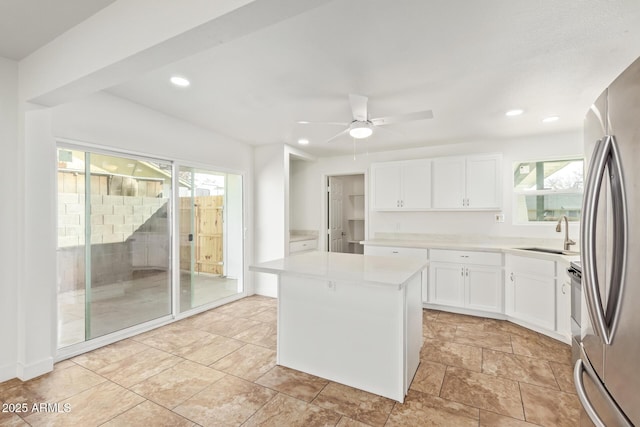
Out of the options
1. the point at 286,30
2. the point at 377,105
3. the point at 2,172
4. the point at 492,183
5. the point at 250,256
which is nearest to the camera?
the point at 286,30

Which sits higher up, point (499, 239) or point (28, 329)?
point (499, 239)

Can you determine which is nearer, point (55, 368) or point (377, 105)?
point (55, 368)

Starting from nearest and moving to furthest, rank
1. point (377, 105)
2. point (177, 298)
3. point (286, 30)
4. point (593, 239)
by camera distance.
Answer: point (593, 239) → point (286, 30) → point (377, 105) → point (177, 298)

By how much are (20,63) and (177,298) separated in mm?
2680

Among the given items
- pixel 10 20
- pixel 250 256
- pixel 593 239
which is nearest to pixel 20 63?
pixel 10 20

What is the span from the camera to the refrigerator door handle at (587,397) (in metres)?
0.94

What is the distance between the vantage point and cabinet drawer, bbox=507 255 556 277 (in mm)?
3270

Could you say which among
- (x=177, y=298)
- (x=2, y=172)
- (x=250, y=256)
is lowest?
(x=177, y=298)

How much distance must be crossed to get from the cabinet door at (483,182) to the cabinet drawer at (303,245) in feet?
8.73

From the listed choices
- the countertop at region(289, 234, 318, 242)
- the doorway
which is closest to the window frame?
the doorway

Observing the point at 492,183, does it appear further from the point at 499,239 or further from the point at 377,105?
the point at 377,105

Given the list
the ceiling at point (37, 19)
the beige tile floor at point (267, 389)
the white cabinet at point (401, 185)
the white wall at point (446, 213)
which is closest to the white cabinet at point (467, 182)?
the white cabinet at point (401, 185)

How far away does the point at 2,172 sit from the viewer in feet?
7.45

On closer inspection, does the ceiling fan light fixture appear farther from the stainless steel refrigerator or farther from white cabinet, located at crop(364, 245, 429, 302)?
white cabinet, located at crop(364, 245, 429, 302)
